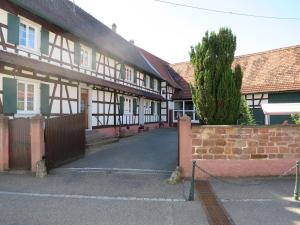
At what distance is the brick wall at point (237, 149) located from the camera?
8.43 meters

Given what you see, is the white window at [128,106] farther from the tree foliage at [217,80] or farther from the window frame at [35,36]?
the tree foliage at [217,80]

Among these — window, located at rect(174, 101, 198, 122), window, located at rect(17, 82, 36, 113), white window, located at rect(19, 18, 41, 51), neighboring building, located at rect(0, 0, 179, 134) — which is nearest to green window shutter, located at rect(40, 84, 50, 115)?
neighboring building, located at rect(0, 0, 179, 134)

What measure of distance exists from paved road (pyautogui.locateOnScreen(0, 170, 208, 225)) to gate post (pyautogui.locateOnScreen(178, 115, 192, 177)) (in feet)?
2.33

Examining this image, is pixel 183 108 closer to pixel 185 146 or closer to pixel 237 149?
pixel 237 149

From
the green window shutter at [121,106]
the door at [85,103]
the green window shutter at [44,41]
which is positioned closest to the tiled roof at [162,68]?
the green window shutter at [121,106]

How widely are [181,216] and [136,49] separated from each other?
23.8 metres

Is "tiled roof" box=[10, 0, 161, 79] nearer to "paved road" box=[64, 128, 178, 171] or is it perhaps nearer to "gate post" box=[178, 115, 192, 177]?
"paved road" box=[64, 128, 178, 171]

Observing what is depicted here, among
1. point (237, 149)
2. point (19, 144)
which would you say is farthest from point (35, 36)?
point (237, 149)

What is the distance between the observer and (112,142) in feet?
53.5

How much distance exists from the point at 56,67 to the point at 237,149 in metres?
8.67

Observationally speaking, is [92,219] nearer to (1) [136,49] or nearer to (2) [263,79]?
(2) [263,79]

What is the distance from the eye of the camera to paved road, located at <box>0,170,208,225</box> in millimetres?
5375

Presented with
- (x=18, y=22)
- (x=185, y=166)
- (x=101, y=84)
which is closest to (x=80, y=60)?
(x=101, y=84)

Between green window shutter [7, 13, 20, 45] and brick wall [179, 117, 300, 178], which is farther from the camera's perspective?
green window shutter [7, 13, 20, 45]
